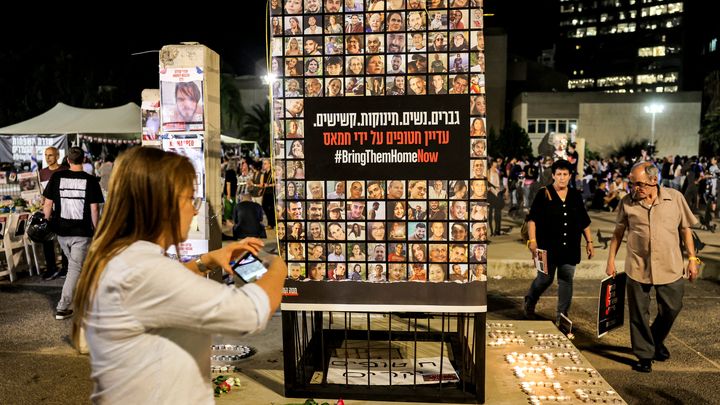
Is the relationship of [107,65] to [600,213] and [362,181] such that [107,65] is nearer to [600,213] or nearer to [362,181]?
[600,213]

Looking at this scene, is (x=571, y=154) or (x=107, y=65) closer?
(x=571, y=154)

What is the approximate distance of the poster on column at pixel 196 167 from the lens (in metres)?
5.71

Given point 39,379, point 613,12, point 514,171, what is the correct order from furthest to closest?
point 613,12 < point 514,171 < point 39,379

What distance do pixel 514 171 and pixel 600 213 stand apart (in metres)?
4.12

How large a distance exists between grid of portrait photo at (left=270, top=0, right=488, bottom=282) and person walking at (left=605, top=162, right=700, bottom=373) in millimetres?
2393

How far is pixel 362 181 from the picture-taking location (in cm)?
400

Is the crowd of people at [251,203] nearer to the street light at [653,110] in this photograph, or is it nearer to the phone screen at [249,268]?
the phone screen at [249,268]

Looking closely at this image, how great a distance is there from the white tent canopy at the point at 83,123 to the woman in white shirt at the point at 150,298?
51.4 feet

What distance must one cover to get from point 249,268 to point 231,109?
185 ft

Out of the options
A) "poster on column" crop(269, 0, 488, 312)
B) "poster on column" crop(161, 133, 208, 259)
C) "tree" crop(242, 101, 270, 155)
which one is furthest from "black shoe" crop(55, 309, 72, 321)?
"tree" crop(242, 101, 270, 155)

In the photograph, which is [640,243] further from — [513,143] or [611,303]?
[513,143]

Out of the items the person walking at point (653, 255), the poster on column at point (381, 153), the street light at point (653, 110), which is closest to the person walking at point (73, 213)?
the poster on column at point (381, 153)

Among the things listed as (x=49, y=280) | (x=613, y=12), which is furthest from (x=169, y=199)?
(x=613, y=12)

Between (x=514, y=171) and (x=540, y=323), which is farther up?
(x=514, y=171)
